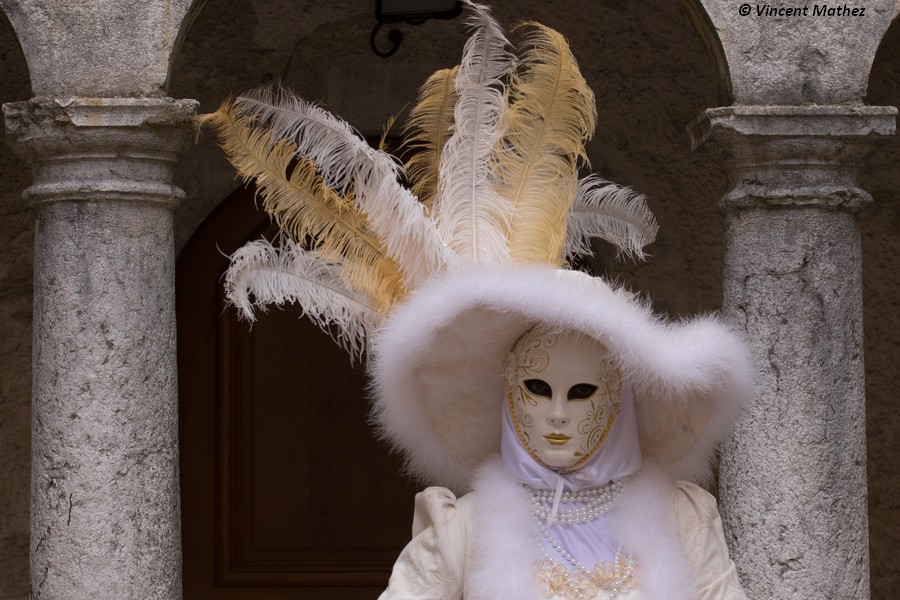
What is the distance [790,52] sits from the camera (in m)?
3.55

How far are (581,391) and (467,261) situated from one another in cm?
37

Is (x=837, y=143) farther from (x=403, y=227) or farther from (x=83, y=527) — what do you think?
(x=83, y=527)

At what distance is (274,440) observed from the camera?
5.00 meters

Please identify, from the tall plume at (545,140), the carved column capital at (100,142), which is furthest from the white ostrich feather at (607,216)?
the carved column capital at (100,142)

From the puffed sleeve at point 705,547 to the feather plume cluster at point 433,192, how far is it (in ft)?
1.98

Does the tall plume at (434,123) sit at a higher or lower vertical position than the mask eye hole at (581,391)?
higher

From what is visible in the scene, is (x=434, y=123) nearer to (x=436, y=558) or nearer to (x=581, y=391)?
(x=581, y=391)

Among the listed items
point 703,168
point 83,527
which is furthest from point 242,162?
point 703,168

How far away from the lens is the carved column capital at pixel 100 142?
11.2ft

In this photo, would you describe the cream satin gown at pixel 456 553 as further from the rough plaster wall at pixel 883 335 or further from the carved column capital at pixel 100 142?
the rough plaster wall at pixel 883 335

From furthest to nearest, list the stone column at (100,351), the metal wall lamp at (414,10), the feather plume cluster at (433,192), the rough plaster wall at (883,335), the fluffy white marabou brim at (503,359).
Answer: the rough plaster wall at (883,335), the metal wall lamp at (414,10), the stone column at (100,351), the feather plume cluster at (433,192), the fluffy white marabou brim at (503,359)

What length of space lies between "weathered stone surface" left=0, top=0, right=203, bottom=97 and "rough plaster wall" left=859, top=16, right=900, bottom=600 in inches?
110

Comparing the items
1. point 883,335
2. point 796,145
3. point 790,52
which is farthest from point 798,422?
point 883,335

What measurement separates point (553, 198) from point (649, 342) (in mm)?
524
